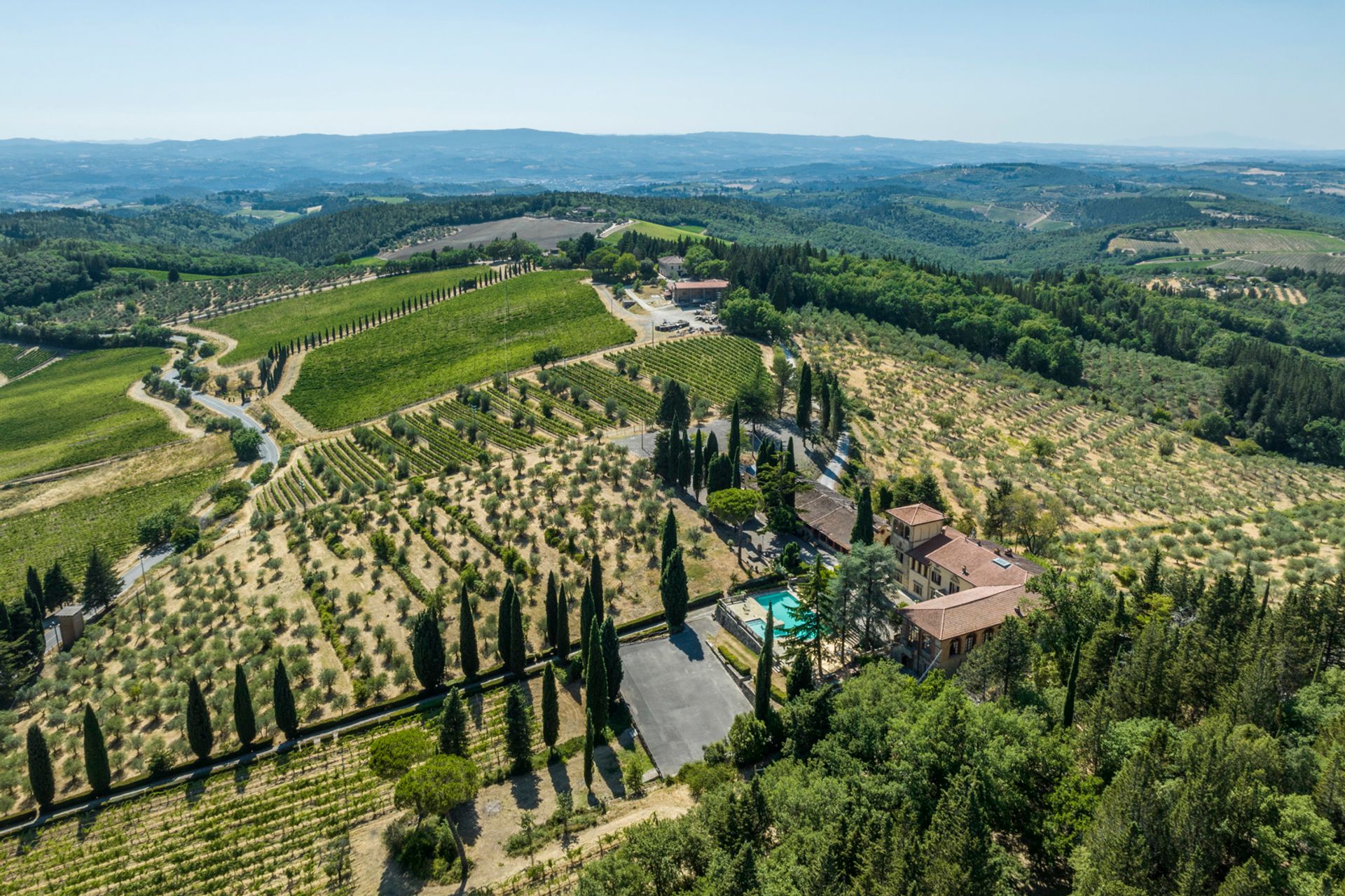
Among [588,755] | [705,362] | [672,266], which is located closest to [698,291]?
[672,266]

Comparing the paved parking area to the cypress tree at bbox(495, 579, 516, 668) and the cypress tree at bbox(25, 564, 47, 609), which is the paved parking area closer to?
the cypress tree at bbox(495, 579, 516, 668)

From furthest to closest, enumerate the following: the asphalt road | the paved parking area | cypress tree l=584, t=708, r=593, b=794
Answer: the asphalt road < the paved parking area < cypress tree l=584, t=708, r=593, b=794

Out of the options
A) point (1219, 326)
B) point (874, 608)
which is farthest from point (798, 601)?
point (1219, 326)

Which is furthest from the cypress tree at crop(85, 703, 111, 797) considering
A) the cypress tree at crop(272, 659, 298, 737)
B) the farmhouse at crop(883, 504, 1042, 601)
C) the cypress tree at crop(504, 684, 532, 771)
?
the farmhouse at crop(883, 504, 1042, 601)

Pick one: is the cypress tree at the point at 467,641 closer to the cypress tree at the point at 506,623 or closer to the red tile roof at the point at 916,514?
the cypress tree at the point at 506,623

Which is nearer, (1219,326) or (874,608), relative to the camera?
(874,608)

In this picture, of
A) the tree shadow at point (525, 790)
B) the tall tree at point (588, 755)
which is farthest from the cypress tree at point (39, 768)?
the tall tree at point (588, 755)

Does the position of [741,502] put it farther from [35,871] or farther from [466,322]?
[466,322]
